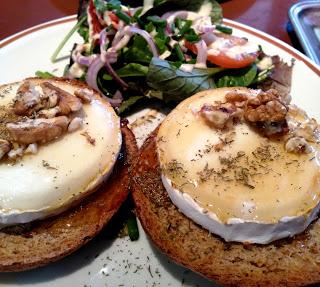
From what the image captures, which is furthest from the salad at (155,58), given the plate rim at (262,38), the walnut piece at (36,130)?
the walnut piece at (36,130)

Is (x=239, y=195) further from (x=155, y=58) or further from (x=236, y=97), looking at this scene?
(x=155, y=58)

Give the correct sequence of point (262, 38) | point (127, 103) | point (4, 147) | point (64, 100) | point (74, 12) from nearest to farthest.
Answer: point (4, 147), point (64, 100), point (127, 103), point (262, 38), point (74, 12)

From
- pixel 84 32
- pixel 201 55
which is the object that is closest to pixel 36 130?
pixel 201 55

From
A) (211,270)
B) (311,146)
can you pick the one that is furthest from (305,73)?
(211,270)

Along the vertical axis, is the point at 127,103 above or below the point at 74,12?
below

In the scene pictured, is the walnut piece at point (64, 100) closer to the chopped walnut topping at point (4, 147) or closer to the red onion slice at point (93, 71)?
the chopped walnut topping at point (4, 147)

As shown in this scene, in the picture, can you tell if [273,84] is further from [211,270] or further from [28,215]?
[28,215]

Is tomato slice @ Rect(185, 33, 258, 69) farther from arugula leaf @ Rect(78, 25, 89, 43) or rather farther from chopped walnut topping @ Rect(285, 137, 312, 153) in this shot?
chopped walnut topping @ Rect(285, 137, 312, 153)

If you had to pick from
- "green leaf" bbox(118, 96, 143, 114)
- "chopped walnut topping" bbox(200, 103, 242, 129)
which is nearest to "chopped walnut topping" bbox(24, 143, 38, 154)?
"chopped walnut topping" bbox(200, 103, 242, 129)
